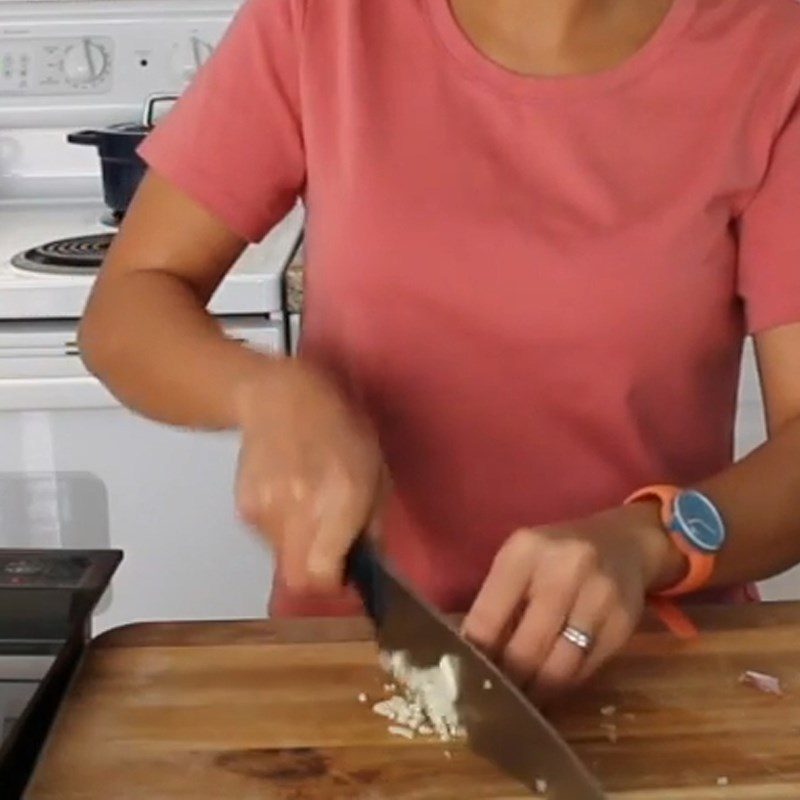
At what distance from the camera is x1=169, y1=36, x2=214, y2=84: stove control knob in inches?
70.1

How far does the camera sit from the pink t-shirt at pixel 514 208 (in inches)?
34.4

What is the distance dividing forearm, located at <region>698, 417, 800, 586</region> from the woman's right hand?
0.22 metres

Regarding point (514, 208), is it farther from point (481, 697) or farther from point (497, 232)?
point (481, 697)

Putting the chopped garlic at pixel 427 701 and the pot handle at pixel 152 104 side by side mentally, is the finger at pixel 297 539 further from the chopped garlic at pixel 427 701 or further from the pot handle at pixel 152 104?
the pot handle at pixel 152 104

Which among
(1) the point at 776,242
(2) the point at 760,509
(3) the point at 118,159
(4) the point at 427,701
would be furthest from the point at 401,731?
(3) the point at 118,159

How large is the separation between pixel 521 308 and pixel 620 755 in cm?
27

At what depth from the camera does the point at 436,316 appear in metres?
0.88

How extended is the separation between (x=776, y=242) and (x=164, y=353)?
356mm

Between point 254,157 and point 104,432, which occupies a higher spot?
point 254,157

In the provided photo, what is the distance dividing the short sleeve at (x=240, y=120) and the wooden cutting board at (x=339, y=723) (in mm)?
255

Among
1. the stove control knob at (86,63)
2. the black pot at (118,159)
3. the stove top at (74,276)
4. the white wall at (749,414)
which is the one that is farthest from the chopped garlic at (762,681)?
the stove control knob at (86,63)

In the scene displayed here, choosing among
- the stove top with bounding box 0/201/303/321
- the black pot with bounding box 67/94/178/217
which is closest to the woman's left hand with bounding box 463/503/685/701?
the stove top with bounding box 0/201/303/321

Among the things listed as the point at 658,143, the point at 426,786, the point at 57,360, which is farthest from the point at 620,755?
the point at 57,360

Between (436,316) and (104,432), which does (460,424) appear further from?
(104,432)
